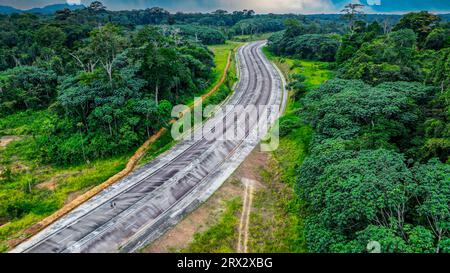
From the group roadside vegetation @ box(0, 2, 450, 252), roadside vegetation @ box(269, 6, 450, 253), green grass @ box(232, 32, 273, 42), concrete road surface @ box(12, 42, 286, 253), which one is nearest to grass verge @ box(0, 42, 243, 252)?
roadside vegetation @ box(0, 2, 450, 252)

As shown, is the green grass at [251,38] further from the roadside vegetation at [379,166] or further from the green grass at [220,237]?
the green grass at [220,237]

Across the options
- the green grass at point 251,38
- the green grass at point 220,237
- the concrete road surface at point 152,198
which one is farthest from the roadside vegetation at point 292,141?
the green grass at point 251,38

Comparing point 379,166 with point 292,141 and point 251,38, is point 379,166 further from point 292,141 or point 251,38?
point 251,38

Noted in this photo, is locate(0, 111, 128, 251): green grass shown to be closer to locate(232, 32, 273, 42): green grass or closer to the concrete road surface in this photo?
the concrete road surface

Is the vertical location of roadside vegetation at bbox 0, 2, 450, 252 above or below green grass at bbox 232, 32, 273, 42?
below

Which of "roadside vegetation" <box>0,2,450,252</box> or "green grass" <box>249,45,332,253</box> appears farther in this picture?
"green grass" <box>249,45,332,253</box>

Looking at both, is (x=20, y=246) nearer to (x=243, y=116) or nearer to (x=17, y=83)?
(x=243, y=116)


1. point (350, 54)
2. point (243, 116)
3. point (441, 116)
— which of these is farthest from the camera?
point (350, 54)
